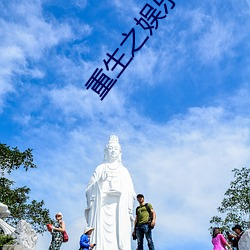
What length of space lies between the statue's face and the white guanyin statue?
304 millimetres

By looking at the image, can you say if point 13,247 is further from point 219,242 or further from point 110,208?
point 219,242

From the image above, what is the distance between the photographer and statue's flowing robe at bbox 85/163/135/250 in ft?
43.1

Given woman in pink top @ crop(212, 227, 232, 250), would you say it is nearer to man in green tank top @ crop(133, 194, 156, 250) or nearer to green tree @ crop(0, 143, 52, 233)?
man in green tank top @ crop(133, 194, 156, 250)

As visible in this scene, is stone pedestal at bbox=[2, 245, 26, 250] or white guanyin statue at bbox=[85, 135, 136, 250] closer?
stone pedestal at bbox=[2, 245, 26, 250]

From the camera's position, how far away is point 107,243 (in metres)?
13.1

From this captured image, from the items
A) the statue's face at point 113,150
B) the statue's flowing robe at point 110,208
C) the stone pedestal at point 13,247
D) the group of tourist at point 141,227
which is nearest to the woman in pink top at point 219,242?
the group of tourist at point 141,227

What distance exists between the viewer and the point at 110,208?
13.5 meters

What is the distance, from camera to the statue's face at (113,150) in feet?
46.8

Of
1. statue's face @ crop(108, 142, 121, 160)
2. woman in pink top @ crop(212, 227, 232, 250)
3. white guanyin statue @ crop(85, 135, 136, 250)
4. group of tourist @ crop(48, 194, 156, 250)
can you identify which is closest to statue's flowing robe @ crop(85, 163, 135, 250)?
white guanyin statue @ crop(85, 135, 136, 250)

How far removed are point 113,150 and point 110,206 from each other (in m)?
1.75

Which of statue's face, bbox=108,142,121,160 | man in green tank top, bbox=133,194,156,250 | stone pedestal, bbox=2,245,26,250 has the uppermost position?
statue's face, bbox=108,142,121,160

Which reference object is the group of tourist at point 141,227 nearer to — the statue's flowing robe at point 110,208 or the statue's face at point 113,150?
the statue's flowing robe at point 110,208

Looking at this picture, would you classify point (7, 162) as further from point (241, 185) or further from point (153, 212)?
point (153, 212)

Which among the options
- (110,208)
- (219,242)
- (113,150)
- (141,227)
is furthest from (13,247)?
(113,150)
